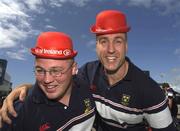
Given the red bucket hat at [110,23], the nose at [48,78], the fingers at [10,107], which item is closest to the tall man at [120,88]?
the red bucket hat at [110,23]

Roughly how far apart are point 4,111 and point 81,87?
107 cm

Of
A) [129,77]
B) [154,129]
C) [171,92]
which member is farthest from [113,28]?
[171,92]

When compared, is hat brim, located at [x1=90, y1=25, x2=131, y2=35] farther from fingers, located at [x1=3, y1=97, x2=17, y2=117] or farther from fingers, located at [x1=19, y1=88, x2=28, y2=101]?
fingers, located at [x1=3, y1=97, x2=17, y2=117]

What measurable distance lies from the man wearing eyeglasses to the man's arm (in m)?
0.07

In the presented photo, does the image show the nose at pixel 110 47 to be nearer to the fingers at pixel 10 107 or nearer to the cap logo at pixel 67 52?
the cap logo at pixel 67 52

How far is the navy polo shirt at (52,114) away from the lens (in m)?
3.96

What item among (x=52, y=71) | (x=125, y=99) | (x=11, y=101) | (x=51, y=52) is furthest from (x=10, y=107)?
(x=125, y=99)

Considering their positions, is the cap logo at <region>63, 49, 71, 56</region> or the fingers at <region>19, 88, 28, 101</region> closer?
the cap logo at <region>63, 49, 71, 56</region>

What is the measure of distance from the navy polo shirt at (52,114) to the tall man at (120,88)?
579 millimetres

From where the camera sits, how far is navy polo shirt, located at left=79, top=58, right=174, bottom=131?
4.59 meters

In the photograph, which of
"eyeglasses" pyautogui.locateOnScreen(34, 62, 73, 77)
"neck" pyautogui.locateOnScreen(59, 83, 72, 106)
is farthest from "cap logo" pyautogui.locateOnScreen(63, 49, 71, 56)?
"neck" pyautogui.locateOnScreen(59, 83, 72, 106)

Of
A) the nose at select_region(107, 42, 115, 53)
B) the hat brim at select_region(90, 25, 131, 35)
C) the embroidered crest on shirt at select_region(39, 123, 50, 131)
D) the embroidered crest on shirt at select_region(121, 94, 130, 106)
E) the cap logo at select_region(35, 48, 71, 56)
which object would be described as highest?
the hat brim at select_region(90, 25, 131, 35)

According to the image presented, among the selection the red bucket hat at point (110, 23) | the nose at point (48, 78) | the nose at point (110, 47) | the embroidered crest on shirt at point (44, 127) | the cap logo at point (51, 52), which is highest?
the red bucket hat at point (110, 23)

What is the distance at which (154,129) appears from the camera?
186 inches
